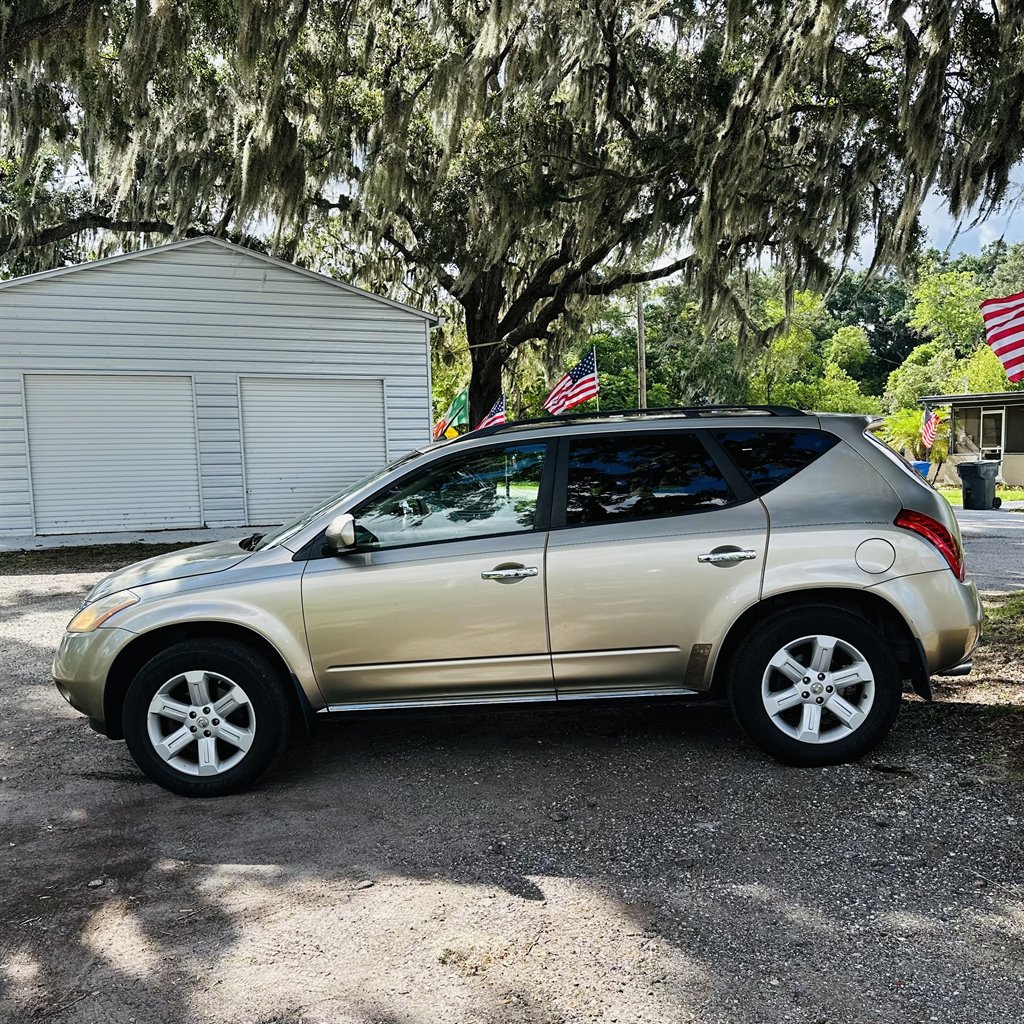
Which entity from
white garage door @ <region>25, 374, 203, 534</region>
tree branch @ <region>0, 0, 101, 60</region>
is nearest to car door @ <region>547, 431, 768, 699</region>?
tree branch @ <region>0, 0, 101, 60</region>

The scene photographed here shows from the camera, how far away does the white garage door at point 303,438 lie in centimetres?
1471

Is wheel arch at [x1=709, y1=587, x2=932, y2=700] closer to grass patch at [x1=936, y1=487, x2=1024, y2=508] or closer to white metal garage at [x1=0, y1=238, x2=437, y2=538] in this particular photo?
white metal garage at [x1=0, y1=238, x2=437, y2=538]

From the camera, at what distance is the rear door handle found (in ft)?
13.4

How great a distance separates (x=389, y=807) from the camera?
392 centimetres

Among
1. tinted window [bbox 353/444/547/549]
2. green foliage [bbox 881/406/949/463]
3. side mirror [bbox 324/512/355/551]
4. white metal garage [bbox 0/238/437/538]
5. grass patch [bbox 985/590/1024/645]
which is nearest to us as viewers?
side mirror [bbox 324/512/355/551]

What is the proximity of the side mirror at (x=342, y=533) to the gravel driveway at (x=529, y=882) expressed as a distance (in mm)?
876

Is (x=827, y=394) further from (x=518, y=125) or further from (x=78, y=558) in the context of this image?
(x=78, y=558)

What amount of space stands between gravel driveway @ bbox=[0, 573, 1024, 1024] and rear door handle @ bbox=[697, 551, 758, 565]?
3.27 ft

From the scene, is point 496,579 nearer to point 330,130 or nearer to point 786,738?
point 786,738

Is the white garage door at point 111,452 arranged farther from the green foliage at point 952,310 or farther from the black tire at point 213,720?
the green foliage at point 952,310

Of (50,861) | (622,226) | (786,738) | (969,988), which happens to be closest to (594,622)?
(786,738)

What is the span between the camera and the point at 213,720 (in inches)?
159

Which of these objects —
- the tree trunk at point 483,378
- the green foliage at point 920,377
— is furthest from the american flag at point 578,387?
the green foliage at point 920,377

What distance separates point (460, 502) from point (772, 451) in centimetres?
152
